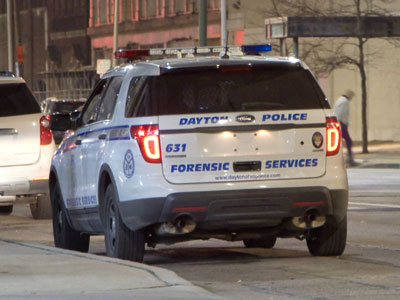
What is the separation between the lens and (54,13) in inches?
2950

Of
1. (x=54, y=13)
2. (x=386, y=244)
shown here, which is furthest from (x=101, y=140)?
(x=54, y=13)

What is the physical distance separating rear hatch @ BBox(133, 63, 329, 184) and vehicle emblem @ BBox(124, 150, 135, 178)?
0.30 metres

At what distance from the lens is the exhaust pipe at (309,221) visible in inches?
441

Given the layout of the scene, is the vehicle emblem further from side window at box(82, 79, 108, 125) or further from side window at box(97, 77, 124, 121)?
side window at box(82, 79, 108, 125)

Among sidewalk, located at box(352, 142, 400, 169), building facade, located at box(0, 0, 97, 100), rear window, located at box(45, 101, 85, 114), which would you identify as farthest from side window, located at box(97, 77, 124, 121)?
Result: building facade, located at box(0, 0, 97, 100)

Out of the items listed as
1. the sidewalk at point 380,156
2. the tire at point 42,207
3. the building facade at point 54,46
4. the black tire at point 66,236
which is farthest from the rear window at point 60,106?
the building facade at point 54,46

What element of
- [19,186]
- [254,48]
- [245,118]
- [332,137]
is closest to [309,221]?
[332,137]

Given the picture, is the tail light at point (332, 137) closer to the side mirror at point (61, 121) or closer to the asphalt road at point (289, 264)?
the asphalt road at point (289, 264)

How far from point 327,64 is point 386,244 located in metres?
26.6

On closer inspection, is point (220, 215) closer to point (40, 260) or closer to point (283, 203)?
point (283, 203)

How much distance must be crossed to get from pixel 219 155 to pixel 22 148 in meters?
6.48

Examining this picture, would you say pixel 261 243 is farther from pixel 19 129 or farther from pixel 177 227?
pixel 19 129

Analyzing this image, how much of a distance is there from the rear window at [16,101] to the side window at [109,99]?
15.6ft

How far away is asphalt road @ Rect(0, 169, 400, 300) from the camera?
31.3ft
